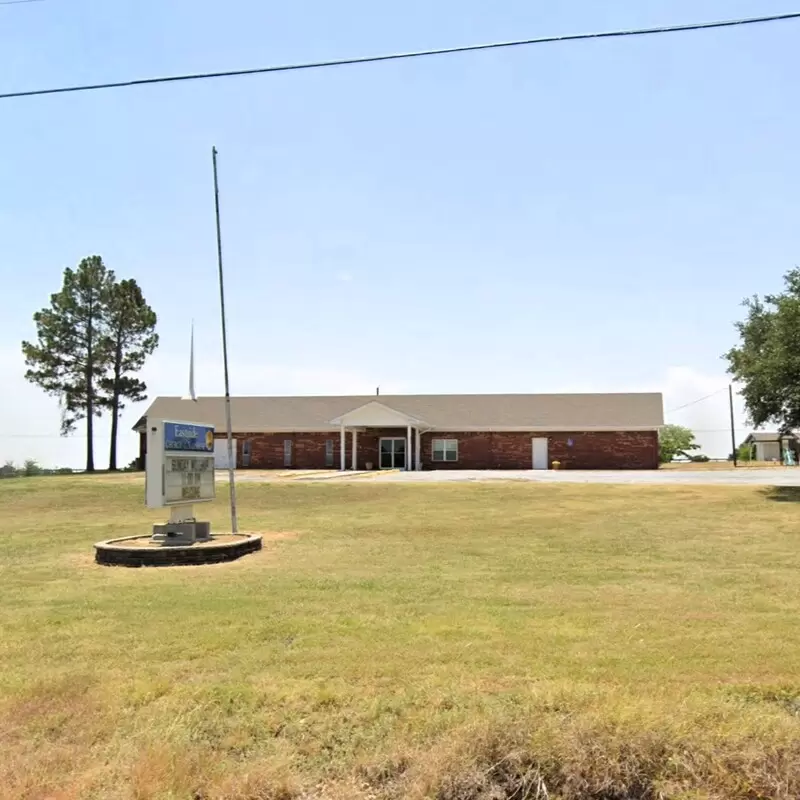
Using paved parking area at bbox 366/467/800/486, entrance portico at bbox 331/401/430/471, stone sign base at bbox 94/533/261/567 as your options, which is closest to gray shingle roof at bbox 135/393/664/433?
entrance portico at bbox 331/401/430/471

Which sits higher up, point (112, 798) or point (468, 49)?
point (468, 49)

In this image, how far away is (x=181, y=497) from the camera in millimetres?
13523

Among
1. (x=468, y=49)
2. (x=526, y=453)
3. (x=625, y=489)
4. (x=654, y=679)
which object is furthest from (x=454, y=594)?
(x=526, y=453)

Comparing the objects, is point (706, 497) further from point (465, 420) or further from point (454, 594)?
point (465, 420)

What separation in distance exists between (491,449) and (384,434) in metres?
6.51

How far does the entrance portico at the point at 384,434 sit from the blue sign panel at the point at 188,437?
28.3 metres

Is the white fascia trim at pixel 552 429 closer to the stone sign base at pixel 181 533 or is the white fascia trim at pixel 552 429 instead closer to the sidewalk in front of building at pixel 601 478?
the sidewalk in front of building at pixel 601 478

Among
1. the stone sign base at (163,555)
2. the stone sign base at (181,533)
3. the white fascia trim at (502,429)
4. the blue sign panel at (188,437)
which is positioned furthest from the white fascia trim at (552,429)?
the stone sign base at (163,555)

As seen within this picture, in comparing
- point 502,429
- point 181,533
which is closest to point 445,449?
point 502,429

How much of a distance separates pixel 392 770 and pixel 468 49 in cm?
652

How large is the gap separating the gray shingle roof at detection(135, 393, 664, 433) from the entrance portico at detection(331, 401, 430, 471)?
1.75 m

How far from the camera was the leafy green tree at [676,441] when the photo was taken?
226ft

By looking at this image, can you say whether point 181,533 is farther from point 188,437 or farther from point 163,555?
point 163,555

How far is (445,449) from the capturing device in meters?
46.9
